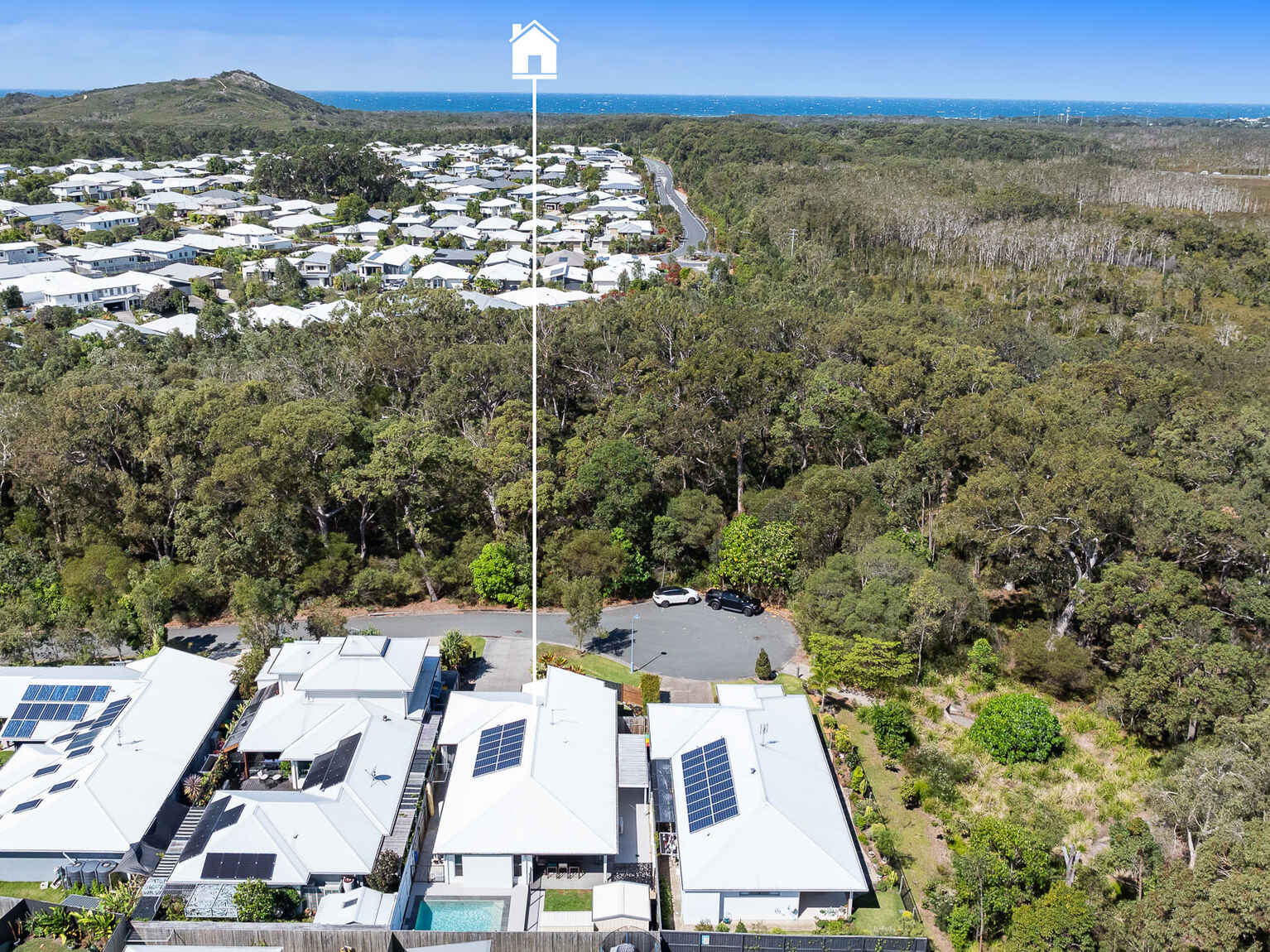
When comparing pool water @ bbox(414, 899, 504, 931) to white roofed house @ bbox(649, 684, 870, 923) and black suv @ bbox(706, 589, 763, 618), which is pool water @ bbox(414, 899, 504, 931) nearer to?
white roofed house @ bbox(649, 684, 870, 923)

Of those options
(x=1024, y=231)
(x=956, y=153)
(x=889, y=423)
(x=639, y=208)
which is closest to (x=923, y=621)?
(x=889, y=423)

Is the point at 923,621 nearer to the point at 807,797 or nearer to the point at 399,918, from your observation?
the point at 807,797

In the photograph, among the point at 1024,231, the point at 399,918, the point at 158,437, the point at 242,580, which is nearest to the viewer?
the point at 399,918

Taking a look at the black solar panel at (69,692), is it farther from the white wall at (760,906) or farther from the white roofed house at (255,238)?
the white roofed house at (255,238)

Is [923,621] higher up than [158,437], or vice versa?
[158,437]

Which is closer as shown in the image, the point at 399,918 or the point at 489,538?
the point at 399,918

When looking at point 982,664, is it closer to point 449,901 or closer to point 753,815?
point 753,815

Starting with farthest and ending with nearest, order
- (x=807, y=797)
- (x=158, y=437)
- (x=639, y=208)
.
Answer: (x=639, y=208) < (x=158, y=437) < (x=807, y=797)

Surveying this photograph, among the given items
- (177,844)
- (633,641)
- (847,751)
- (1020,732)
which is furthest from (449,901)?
(1020,732)
